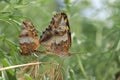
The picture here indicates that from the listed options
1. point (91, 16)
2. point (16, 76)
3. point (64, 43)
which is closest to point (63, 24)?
point (64, 43)

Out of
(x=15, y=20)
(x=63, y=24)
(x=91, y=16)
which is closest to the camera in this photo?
(x=63, y=24)

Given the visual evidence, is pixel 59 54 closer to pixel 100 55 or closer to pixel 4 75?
pixel 4 75

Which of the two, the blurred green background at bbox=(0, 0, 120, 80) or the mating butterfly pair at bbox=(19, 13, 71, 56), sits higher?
the mating butterfly pair at bbox=(19, 13, 71, 56)

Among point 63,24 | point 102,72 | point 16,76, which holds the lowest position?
point 102,72

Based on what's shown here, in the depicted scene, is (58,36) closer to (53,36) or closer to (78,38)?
(53,36)

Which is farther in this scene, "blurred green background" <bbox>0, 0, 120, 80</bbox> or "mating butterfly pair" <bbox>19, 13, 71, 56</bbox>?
"blurred green background" <bbox>0, 0, 120, 80</bbox>
